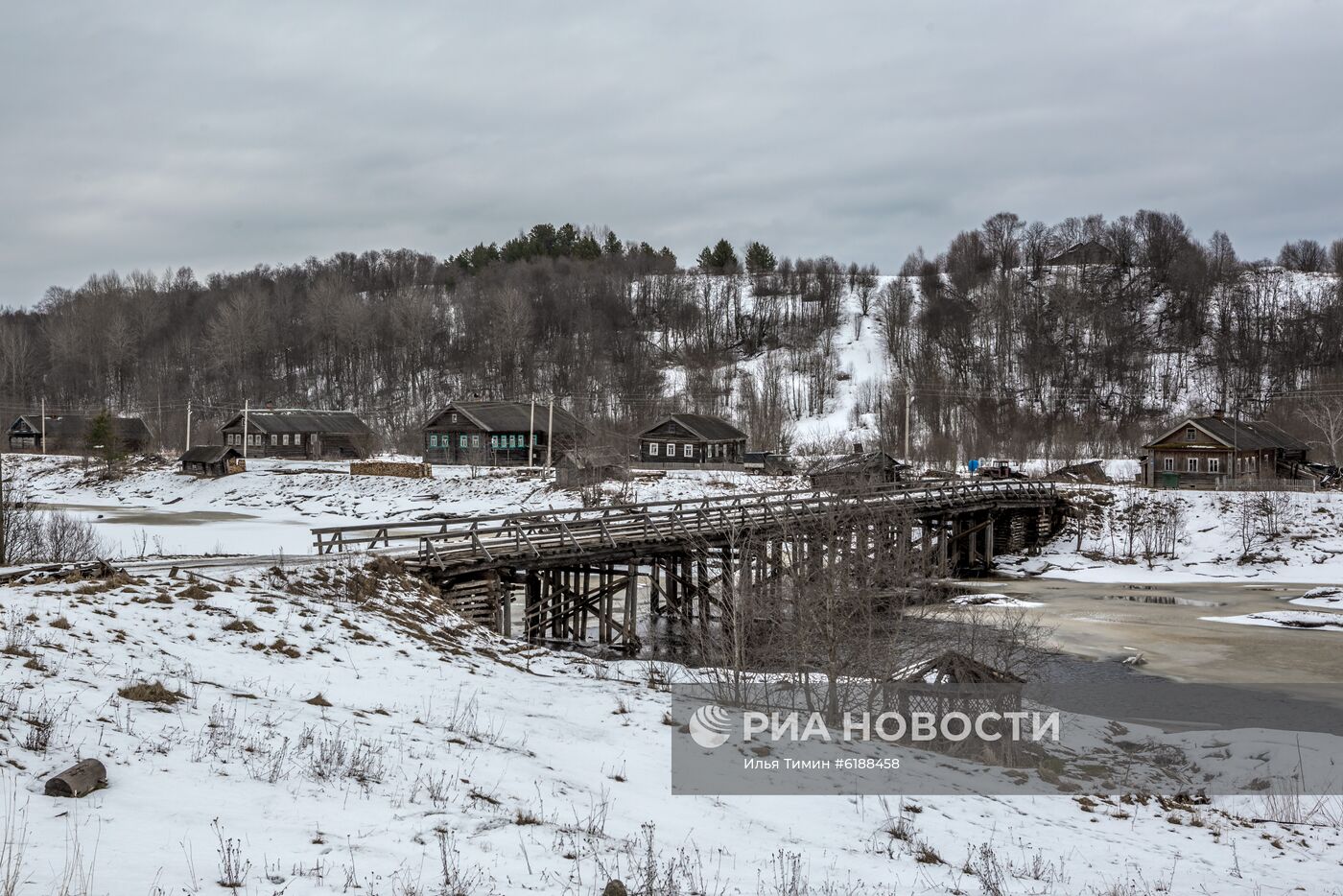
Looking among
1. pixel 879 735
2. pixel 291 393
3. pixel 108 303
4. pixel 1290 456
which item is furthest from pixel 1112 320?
pixel 108 303

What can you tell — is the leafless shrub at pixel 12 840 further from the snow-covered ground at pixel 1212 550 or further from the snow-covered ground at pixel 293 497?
the snow-covered ground at pixel 1212 550

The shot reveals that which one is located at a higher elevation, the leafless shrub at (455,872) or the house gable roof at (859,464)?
the house gable roof at (859,464)

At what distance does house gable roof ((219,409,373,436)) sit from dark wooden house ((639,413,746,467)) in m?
29.5

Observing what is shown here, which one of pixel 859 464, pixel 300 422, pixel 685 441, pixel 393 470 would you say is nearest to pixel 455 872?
pixel 859 464

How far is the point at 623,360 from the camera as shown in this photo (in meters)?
118

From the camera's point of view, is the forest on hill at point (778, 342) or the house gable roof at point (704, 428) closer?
the house gable roof at point (704, 428)

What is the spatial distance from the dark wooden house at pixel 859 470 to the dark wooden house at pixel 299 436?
44.6 m

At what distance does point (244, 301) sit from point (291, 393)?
17848 millimetres

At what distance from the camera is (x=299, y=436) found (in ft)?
281

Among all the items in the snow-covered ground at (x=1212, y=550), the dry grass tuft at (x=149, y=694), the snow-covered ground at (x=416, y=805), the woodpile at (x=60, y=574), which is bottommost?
the snow-covered ground at (x=1212, y=550)

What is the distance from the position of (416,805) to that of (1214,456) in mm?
58586

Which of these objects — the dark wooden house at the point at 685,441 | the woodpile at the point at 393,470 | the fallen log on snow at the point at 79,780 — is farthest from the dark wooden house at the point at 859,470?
the fallen log on snow at the point at 79,780

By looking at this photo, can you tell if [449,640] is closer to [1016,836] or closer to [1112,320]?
[1016,836]

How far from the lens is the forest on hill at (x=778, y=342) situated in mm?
101000
